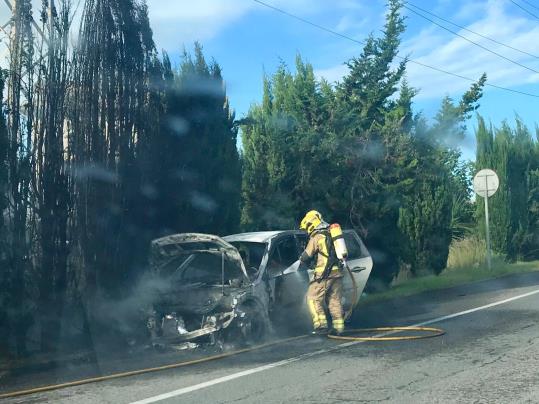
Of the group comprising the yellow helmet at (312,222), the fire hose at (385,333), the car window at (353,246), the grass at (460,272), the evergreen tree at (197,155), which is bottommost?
the fire hose at (385,333)

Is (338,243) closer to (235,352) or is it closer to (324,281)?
(324,281)

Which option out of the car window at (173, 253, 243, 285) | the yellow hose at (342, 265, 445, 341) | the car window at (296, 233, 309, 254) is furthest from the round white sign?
the car window at (173, 253, 243, 285)

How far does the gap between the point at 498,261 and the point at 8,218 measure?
58.8 ft

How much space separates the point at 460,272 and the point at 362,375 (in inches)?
517

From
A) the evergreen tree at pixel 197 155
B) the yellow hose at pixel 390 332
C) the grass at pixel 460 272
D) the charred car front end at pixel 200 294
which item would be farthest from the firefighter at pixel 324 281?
the grass at pixel 460 272

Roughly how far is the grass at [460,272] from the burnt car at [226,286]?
3.86 m

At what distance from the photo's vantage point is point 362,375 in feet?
22.0

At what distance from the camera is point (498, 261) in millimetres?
22281

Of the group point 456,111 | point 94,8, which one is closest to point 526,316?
point 94,8

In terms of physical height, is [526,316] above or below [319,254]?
below

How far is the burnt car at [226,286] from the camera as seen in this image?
8469 mm

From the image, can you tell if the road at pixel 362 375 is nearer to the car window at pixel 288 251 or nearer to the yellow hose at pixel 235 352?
the yellow hose at pixel 235 352

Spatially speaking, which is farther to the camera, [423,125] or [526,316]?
[423,125]

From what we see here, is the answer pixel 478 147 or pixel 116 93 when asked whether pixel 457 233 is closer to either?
pixel 478 147
